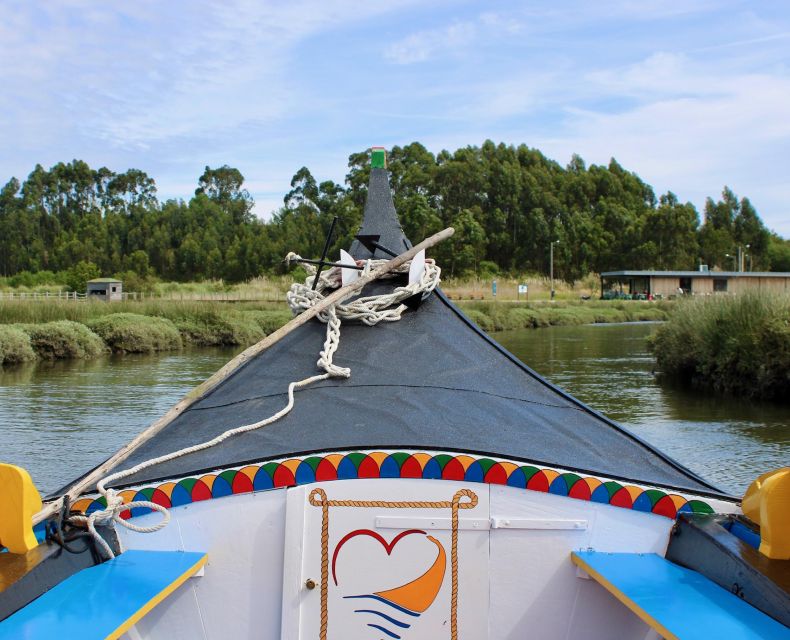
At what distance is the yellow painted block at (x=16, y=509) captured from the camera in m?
2.03

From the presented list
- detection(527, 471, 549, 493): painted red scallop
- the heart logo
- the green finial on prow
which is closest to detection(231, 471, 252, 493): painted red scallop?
the heart logo

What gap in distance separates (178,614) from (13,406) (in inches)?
382

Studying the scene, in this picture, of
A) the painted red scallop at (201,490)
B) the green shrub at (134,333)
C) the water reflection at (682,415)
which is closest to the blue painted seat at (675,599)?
the painted red scallop at (201,490)

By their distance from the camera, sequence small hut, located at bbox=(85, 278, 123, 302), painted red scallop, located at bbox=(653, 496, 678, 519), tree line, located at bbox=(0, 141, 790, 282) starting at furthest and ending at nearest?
Answer: tree line, located at bbox=(0, 141, 790, 282) → small hut, located at bbox=(85, 278, 123, 302) → painted red scallop, located at bbox=(653, 496, 678, 519)

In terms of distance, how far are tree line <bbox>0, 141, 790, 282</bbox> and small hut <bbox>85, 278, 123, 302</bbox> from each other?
16028mm

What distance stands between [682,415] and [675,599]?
9.03m

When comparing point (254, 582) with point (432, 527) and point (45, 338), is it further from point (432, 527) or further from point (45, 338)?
point (45, 338)

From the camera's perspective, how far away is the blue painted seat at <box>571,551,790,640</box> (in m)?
1.78

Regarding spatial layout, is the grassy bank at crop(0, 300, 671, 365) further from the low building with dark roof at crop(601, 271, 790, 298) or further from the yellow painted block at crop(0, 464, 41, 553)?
the low building with dark roof at crop(601, 271, 790, 298)

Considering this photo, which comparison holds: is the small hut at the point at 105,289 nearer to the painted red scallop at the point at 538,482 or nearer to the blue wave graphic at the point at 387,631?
the blue wave graphic at the point at 387,631

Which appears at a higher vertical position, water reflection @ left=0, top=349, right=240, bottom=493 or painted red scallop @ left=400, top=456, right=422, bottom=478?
painted red scallop @ left=400, top=456, right=422, bottom=478

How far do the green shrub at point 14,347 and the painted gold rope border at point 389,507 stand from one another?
52.7ft

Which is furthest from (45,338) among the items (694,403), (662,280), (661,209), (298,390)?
(661,209)

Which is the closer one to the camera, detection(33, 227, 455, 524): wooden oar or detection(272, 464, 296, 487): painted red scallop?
detection(272, 464, 296, 487): painted red scallop
